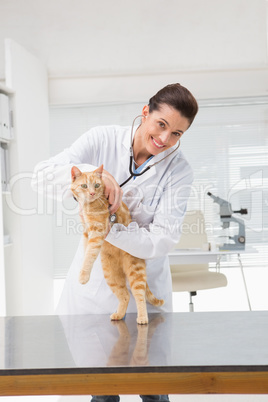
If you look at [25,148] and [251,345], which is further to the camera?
[25,148]

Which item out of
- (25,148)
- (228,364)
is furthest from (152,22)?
(228,364)

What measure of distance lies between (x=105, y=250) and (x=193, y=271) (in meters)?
2.90

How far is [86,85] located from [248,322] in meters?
4.08

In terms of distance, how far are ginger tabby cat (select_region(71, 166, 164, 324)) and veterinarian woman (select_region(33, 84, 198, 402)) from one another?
1.2 inches

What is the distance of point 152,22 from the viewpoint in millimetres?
5184

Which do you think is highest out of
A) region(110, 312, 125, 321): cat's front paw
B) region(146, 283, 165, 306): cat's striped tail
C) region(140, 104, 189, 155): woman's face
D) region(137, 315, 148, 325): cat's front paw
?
region(140, 104, 189, 155): woman's face

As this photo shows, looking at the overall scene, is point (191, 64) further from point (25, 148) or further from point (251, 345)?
point (251, 345)

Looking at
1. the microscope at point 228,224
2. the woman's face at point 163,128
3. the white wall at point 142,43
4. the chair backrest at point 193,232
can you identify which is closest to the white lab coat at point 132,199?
the woman's face at point 163,128

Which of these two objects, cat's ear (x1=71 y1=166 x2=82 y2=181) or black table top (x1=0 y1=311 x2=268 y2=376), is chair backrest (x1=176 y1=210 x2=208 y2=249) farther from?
cat's ear (x1=71 y1=166 x2=82 y2=181)

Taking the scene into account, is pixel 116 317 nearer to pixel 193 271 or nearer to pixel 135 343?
pixel 135 343

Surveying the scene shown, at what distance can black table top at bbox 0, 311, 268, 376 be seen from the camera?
1.23 meters

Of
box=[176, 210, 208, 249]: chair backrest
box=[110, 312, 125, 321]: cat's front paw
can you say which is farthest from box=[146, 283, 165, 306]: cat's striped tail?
box=[176, 210, 208, 249]: chair backrest

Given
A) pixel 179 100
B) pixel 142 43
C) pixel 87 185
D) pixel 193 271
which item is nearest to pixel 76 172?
pixel 87 185

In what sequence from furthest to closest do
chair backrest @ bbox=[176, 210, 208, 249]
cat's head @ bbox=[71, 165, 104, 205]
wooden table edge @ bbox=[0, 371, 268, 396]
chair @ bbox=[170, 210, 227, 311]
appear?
chair backrest @ bbox=[176, 210, 208, 249], chair @ bbox=[170, 210, 227, 311], cat's head @ bbox=[71, 165, 104, 205], wooden table edge @ bbox=[0, 371, 268, 396]
